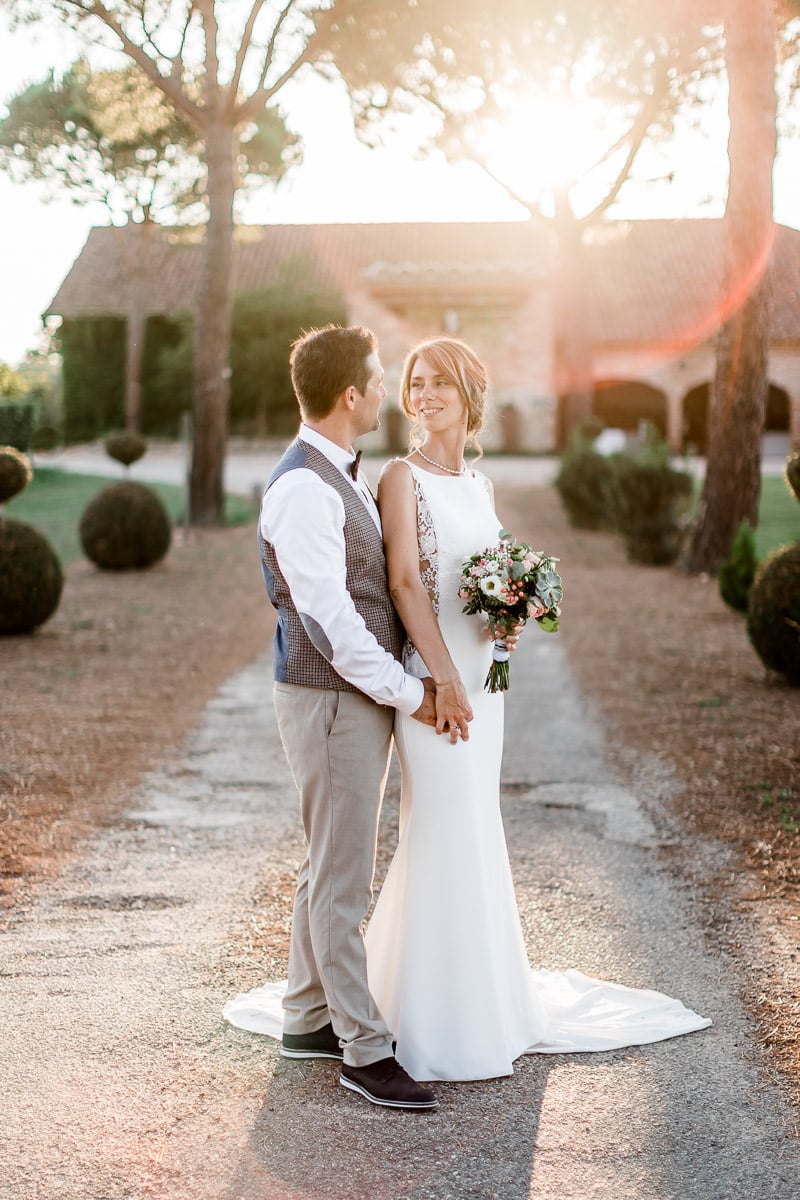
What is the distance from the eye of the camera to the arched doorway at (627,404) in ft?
115

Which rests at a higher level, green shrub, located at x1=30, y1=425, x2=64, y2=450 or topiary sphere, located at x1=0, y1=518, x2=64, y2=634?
green shrub, located at x1=30, y1=425, x2=64, y2=450

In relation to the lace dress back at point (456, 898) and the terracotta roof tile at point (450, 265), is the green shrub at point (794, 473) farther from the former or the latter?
the terracotta roof tile at point (450, 265)

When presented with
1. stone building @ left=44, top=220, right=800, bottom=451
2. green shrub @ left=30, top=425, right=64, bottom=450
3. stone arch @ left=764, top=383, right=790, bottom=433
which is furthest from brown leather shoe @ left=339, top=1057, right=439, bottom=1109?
stone arch @ left=764, top=383, right=790, bottom=433

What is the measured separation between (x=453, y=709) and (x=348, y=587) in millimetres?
448

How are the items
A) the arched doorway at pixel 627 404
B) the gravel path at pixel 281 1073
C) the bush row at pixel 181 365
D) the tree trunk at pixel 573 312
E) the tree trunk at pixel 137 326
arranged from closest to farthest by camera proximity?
1. the gravel path at pixel 281 1073
2. the tree trunk at pixel 573 312
3. the bush row at pixel 181 365
4. the tree trunk at pixel 137 326
5. the arched doorway at pixel 627 404

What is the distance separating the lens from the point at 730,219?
1318 centimetres

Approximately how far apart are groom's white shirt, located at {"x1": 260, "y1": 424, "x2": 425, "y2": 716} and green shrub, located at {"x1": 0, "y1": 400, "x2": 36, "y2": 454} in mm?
23508

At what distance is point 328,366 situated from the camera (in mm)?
3305

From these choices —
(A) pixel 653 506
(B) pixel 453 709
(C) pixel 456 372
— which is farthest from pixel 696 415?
(B) pixel 453 709

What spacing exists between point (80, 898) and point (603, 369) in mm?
31385

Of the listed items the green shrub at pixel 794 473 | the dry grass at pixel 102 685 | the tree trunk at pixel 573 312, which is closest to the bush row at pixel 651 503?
the dry grass at pixel 102 685

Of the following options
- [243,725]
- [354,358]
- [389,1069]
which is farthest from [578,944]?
[243,725]

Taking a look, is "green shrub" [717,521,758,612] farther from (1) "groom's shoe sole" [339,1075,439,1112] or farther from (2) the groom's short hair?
(1) "groom's shoe sole" [339,1075,439,1112]

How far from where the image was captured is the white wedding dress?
3.55 meters
